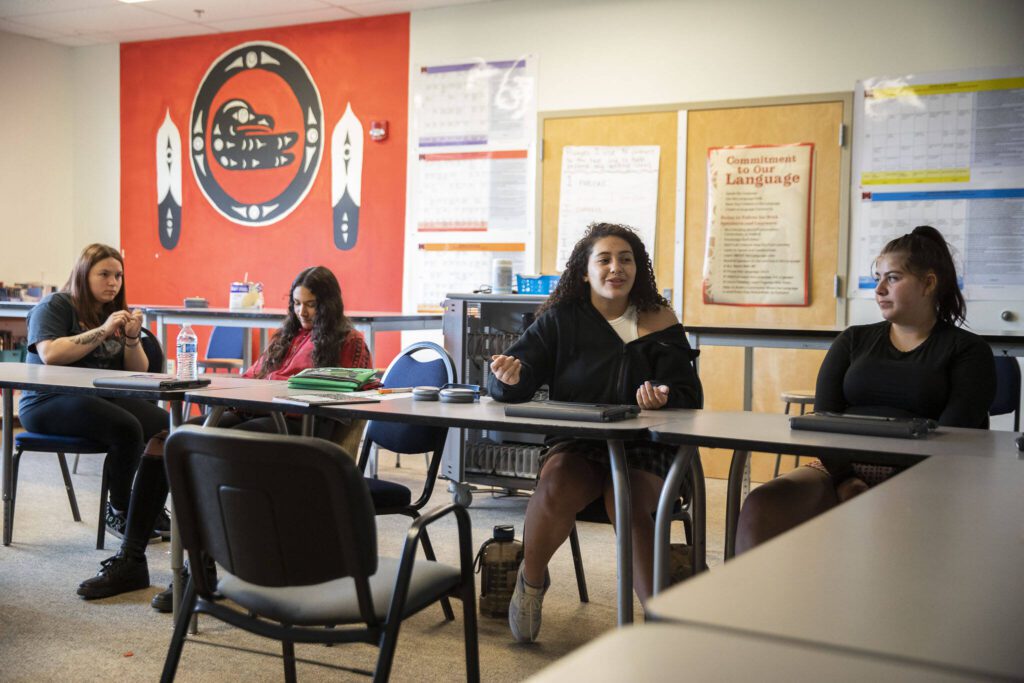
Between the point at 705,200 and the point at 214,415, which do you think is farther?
the point at 705,200

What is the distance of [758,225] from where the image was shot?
214 inches

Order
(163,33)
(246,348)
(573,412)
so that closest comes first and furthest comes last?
1. (573,412)
2. (246,348)
3. (163,33)

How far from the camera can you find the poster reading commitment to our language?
5.34 meters

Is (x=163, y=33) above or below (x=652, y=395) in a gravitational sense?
above

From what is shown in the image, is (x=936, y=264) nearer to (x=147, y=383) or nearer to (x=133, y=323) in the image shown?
(x=147, y=383)

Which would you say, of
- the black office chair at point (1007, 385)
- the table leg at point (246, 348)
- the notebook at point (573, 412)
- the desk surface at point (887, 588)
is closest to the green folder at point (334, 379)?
the notebook at point (573, 412)

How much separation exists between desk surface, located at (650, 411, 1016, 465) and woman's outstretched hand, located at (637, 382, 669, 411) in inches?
7.9

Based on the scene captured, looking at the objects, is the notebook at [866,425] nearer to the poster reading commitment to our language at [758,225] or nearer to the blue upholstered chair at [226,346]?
the poster reading commitment to our language at [758,225]

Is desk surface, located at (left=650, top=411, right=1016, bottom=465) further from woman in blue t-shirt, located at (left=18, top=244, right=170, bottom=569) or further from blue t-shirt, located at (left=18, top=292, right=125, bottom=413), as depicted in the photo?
blue t-shirt, located at (left=18, top=292, right=125, bottom=413)

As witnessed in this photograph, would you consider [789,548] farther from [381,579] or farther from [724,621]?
[381,579]

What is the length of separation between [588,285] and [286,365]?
1339 millimetres

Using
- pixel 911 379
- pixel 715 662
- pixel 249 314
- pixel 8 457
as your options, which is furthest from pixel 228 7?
pixel 715 662

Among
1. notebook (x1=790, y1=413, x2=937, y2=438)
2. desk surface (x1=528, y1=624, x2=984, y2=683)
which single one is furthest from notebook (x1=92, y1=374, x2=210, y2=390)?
desk surface (x1=528, y1=624, x2=984, y2=683)

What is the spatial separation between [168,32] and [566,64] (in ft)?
10.1
